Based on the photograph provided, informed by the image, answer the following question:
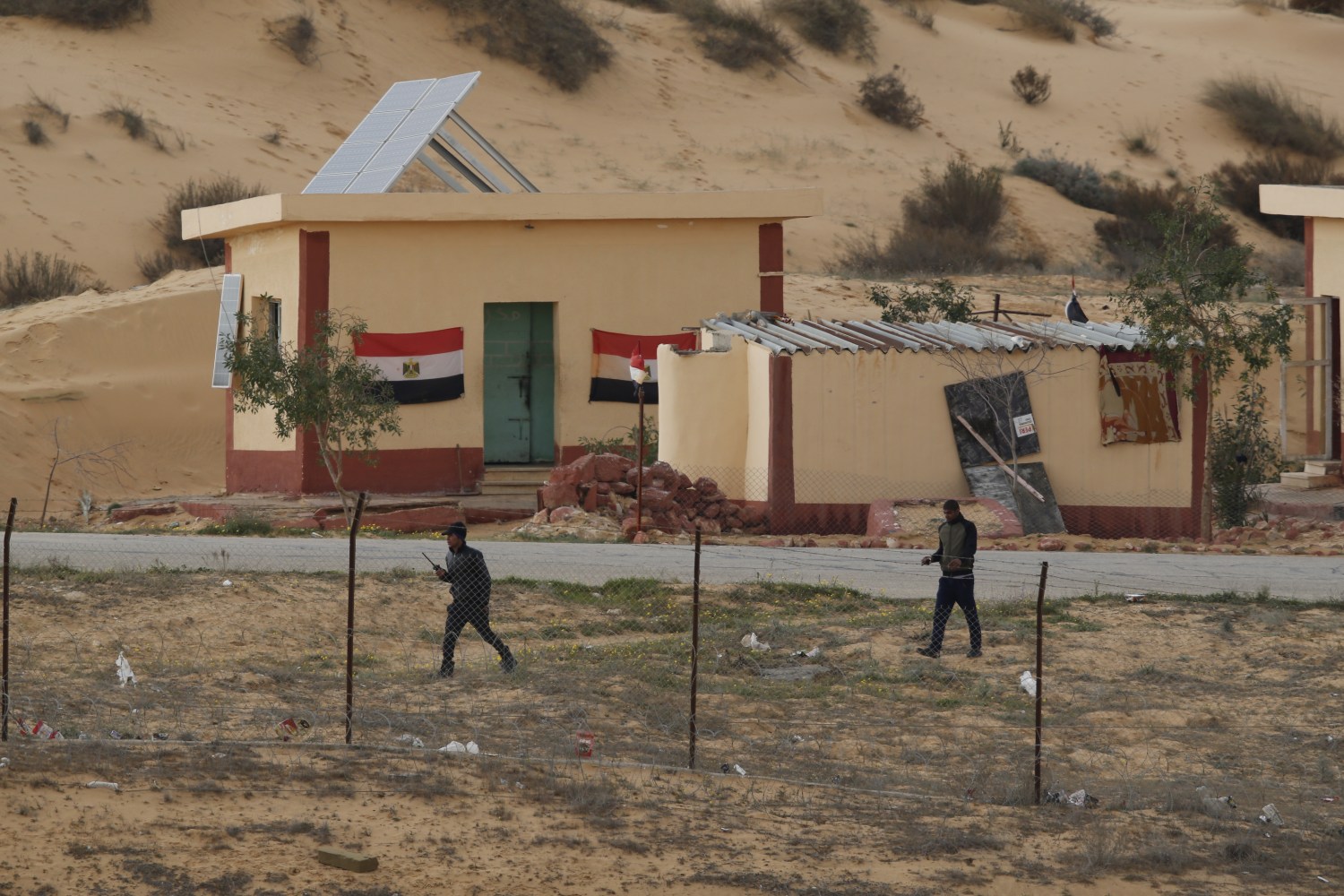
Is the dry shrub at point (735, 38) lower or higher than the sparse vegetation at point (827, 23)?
lower

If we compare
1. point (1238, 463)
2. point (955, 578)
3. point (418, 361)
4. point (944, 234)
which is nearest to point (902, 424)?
point (1238, 463)

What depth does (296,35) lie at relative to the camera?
44.3 meters

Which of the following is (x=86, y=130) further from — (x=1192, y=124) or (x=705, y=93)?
(x=1192, y=124)

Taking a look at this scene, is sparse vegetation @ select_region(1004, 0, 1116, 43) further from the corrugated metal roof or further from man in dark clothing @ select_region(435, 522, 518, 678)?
man in dark clothing @ select_region(435, 522, 518, 678)

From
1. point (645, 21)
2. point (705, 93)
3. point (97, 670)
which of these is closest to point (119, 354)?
point (97, 670)

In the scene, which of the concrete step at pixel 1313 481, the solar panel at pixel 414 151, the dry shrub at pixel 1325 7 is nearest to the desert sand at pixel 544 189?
the dry shrub at pixel 1325 7

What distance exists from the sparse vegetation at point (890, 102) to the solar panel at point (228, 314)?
29833 millimetres

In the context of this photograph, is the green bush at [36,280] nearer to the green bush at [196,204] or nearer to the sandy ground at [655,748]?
the green bush at [196,204]

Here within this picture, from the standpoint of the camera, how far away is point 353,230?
22.3 meters

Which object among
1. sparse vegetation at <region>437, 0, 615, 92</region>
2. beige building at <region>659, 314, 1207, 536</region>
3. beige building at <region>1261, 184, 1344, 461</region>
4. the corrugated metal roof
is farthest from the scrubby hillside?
beige building at <region>659, 314, 1207, 536</region>

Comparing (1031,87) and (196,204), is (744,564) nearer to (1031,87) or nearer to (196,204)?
(196,204)

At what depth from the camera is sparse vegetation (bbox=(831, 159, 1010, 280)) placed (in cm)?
3941

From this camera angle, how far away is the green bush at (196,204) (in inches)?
1379

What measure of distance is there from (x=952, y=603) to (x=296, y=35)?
34966mm
